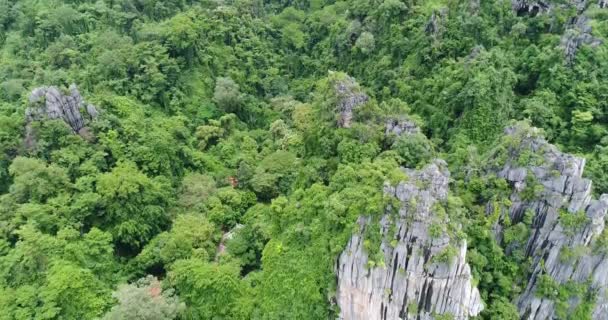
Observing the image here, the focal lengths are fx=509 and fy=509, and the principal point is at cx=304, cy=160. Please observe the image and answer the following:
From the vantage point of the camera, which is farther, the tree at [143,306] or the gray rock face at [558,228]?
the tree at [143,306]

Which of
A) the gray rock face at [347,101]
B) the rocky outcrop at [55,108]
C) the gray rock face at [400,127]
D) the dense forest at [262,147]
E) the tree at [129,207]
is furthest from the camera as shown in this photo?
the rocky outcrop at [55,108]

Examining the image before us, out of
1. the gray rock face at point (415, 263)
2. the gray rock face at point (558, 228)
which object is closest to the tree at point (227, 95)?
the gray rock face at point (415, 263)

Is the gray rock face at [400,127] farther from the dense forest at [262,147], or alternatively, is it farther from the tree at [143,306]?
the tree at [143,306]

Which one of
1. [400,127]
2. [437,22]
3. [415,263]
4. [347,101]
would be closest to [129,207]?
[347,101]

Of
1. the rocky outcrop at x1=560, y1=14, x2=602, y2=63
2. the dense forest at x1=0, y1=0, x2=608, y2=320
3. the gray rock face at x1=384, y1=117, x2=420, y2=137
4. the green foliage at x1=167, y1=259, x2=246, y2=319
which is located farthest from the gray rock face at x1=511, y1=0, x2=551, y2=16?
the green foliage at x1=167, y1=259, x2=246, y2=319

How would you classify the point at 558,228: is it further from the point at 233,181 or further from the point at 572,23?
the point at 233,181
